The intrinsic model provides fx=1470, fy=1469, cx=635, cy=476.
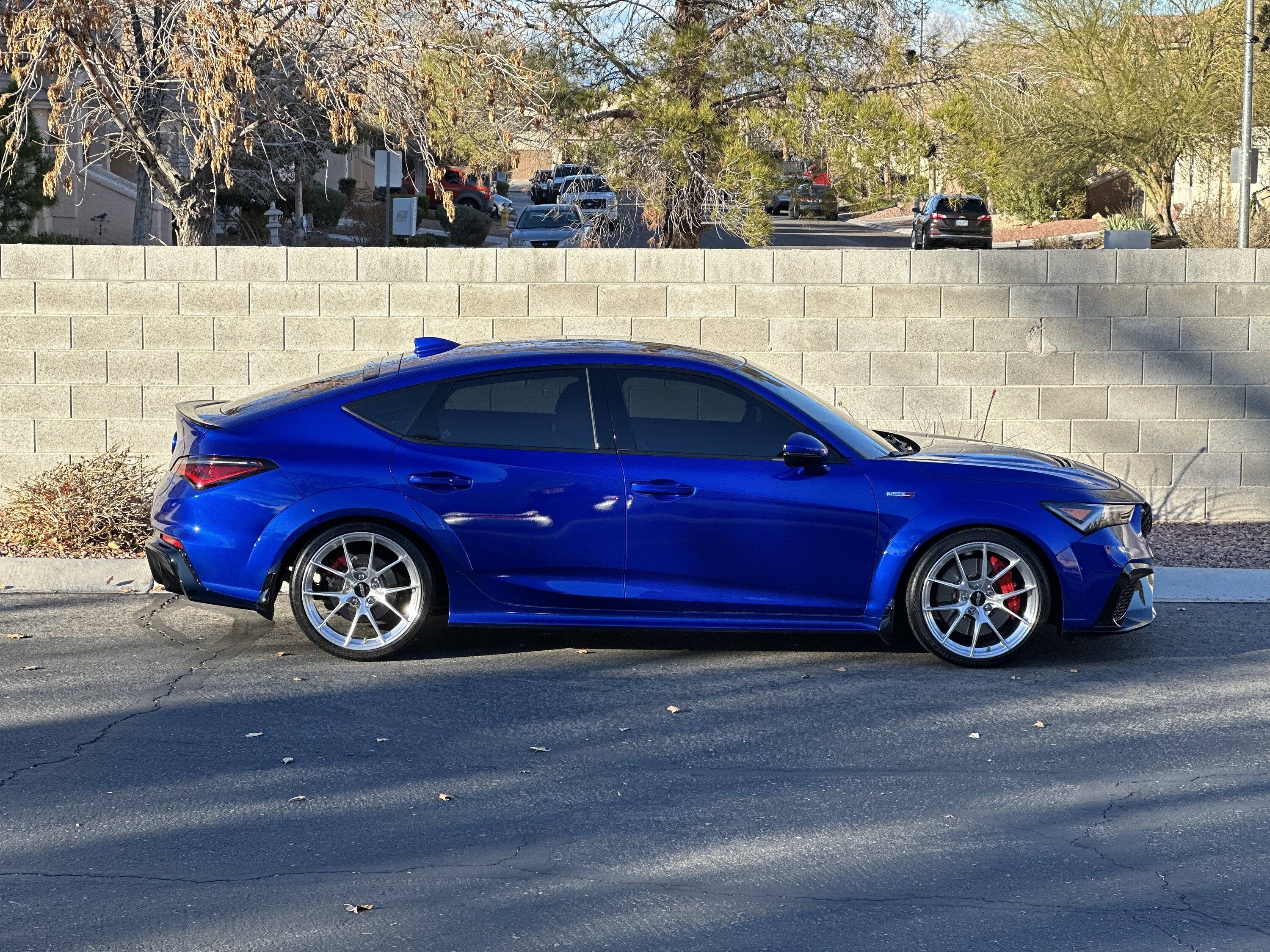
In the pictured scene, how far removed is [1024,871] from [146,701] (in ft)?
12.3

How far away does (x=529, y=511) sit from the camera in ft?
22.5

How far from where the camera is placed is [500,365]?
7.14 metres

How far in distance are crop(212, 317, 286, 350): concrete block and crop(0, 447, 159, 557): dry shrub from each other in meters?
1.36

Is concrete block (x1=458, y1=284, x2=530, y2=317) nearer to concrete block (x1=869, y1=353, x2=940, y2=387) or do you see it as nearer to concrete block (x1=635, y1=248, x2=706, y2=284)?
concrete block (x1=635, y1=248, x2=706, y2=284)

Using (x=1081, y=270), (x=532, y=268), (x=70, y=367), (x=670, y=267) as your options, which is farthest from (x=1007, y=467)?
(x=70, y=367)

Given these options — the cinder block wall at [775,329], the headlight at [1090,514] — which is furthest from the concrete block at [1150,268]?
the headlight at [1090,514]

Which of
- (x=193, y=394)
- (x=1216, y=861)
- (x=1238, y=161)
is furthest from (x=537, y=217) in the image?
(x=1216, y=861)

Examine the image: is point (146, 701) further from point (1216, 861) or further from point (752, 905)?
point (1216, 861)

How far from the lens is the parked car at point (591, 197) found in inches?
597

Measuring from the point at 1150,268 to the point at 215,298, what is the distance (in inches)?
270

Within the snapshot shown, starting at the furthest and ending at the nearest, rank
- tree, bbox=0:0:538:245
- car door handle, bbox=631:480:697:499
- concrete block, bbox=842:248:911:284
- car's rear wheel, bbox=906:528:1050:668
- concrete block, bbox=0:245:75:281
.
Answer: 1. tree, bbox=0:0:538:245
2. concrete block, bbox=842:248:911:284
3. concrete block, bbox=0:245:75:281
4. car's rear wheel, bbox=906:528:1050:668
5. car door handle, bbox=631:480:697:499

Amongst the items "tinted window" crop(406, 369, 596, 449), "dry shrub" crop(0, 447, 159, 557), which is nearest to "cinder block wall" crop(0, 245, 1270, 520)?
"dry shrub" crop(0, 447, 159, 557)

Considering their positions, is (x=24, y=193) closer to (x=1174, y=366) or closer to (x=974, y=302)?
(x=974, y=302)

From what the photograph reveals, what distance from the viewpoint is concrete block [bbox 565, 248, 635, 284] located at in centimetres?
1062
